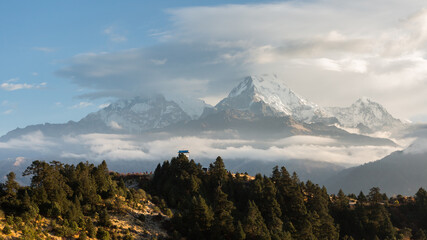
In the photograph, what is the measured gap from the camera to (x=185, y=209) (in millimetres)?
118688

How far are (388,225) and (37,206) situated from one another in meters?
109

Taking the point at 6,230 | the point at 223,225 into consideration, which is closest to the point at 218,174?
the point at 223,225

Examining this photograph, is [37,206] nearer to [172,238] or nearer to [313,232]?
[172,238]

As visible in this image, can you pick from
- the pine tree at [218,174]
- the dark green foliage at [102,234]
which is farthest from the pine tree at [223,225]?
the pine tree at [218,174]

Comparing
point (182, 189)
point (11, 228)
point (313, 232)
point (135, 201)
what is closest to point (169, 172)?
point (182, 189)

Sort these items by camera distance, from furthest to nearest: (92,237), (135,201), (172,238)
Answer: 1. (135,201)
2. (172,238)
3. (92,237)

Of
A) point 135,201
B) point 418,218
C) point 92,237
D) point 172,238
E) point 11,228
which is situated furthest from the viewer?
point 418,218

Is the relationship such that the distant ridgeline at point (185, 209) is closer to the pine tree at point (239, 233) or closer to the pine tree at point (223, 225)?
the pine tree at point (239, 233)

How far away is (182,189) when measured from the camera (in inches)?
5379

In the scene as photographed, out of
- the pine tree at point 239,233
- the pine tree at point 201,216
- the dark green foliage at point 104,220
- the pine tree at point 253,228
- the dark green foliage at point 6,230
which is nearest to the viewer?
the dark green foliage at point 6,230

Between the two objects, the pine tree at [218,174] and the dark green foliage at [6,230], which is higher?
the pine tree at [218,174]

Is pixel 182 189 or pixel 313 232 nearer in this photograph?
pixel 313 232

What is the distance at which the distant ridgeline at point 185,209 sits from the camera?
9075 cm

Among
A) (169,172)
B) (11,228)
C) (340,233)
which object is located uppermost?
(169,172)
